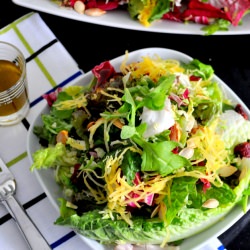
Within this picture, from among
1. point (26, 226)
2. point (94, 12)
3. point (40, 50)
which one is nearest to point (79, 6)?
point (94, 12)

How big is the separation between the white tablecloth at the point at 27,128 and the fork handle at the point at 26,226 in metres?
0.04

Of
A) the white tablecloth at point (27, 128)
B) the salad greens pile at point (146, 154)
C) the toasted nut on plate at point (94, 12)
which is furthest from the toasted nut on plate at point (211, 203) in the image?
the toasted nut on plate at point (94, 12)

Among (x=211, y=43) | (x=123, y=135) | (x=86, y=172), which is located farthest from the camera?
(x=211, y=43)

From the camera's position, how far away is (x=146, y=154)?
123 cm

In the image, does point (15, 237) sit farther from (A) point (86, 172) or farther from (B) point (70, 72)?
(B) point (70, 72)

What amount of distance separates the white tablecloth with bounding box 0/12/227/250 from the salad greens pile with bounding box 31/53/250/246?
0.11 m

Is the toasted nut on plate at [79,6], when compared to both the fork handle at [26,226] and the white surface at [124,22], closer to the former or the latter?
the white surface at [124,22]

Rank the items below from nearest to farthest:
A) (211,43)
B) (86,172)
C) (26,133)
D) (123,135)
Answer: (123,135) → (86,172) → (26,133) → (211,43)

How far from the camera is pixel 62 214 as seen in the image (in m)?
1.33

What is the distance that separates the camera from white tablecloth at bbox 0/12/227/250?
144 centimetres

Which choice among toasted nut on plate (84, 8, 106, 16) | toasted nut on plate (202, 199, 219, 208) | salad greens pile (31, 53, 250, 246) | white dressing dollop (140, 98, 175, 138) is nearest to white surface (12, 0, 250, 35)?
toasted nut on plate (84, 8, 106, 16)

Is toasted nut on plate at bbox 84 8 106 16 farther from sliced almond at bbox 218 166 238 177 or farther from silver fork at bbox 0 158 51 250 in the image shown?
sliced almond at bbox 218 166 238 177

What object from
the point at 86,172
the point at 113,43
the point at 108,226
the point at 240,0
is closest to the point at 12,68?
the point at 113,43

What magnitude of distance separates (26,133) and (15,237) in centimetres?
30
